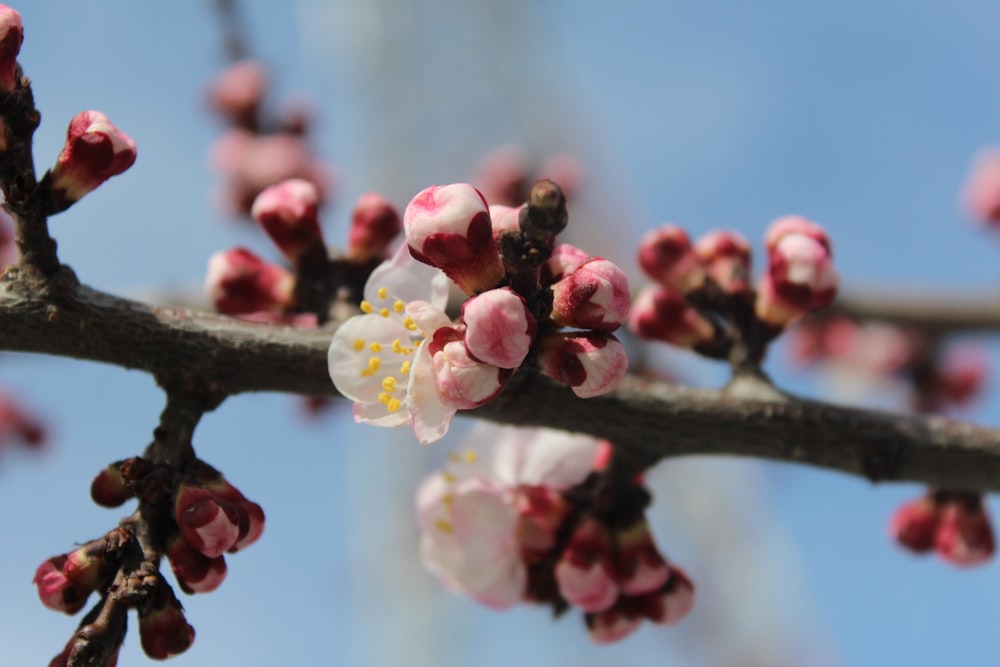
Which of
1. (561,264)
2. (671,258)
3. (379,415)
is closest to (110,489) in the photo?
(379,415)

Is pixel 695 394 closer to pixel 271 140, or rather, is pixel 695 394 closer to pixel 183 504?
pixel 183 504

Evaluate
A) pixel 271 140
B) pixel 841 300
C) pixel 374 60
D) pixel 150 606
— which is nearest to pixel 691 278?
pixel 150 606

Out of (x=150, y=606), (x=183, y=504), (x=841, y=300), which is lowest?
(x=150, y=606)

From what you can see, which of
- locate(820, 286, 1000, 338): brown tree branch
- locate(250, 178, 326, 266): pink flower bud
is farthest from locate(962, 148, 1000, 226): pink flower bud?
locate(250, 178, 326, 266): pink flower bud

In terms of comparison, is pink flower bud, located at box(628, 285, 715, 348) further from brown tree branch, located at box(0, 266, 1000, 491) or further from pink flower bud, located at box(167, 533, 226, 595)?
pink flower bud, located at box(167, 533, 226, 595)

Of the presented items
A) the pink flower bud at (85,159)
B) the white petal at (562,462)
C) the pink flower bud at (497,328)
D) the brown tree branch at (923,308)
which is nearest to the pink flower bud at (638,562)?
the white petal at (562,462)

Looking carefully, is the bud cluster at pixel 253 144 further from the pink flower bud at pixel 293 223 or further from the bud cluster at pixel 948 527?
the bud cluster at pixel 948 527

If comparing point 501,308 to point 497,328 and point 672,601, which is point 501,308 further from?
point 672,601
